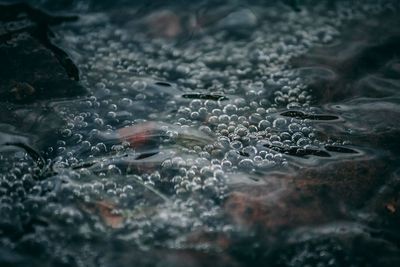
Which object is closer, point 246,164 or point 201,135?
point 246,164

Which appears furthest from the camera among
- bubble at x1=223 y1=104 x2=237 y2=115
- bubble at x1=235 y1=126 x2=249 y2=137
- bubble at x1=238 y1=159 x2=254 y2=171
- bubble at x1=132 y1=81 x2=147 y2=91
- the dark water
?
bubble at x1=132 y1=81 x2=147 y2=91

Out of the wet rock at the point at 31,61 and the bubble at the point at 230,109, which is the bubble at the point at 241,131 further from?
the wet rock at the point at 31,61

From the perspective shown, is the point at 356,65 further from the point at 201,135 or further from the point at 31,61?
the point at 31,61

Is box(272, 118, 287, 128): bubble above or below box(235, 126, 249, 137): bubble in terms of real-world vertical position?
above

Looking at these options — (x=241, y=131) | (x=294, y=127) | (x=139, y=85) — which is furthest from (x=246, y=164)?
(x=139, y=85)

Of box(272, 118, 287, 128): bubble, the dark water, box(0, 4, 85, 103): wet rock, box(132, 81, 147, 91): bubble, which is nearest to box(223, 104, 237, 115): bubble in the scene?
the dark water

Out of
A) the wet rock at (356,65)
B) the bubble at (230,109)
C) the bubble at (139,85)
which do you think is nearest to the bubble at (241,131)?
the bubble at (230,109)

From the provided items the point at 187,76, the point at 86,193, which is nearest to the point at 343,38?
the point at 187,76

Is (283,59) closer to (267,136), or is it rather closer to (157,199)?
(267,136)

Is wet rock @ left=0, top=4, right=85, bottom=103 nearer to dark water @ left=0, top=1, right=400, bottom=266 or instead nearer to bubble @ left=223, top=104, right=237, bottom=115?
dark water @ left=0, top=1, right=400, bottom=266

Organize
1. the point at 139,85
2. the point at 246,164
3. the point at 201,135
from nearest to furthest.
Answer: the point at 246,164 < the point at 201,135 < the point at 139,85
